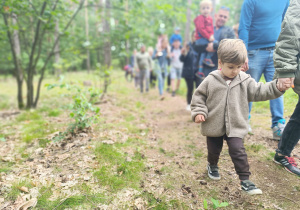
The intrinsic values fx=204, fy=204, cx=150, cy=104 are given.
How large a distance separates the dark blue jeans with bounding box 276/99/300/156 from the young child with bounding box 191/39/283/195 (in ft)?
2.00

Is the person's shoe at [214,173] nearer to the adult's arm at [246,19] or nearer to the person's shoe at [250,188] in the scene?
the person's shoe at [250,188]

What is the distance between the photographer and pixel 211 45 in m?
4.62

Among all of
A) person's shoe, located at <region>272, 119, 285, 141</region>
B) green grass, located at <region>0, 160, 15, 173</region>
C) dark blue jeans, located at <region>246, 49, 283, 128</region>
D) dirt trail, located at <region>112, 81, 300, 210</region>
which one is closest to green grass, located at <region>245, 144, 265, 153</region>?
dirt trail, located at <region>112, 81, 300, 210</region>

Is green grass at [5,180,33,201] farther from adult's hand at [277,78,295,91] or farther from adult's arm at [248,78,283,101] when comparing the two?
adult's hand at [277,78,295,91]

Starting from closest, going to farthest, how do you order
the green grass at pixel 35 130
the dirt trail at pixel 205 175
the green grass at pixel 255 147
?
the dirt trail at pixel 205 175
the green grass at pixel 255 147
the green grass at pixel 35 130

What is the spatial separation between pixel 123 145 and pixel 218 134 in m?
1.79

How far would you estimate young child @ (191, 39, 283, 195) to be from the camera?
87.3 inches

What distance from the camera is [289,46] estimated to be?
225cm

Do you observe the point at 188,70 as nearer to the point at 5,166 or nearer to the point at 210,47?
the point at 210,47

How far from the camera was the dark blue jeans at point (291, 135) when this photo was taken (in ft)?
8.44

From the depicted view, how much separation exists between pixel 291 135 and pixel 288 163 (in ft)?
1.26

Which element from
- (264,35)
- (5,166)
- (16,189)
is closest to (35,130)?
(5,166)

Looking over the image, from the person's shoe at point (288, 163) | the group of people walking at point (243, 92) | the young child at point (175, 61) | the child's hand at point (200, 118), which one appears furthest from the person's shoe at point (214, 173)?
the young child at point (175, 61)

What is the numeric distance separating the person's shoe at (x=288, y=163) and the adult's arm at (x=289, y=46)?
1.17 meters
